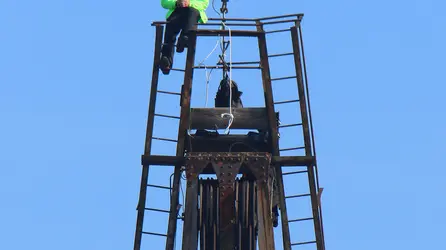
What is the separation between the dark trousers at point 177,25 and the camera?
20859 millimetres

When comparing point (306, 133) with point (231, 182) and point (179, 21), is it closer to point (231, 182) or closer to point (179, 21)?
point (231, 182)

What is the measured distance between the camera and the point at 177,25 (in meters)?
21.0

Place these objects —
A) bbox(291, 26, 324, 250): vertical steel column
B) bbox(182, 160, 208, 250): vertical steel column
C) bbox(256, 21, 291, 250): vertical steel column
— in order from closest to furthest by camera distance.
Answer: bbox(182, 160, 208, 250): vertical steel column < bbox(291, 26, 324, 250): vertical steel column < bbox(256, 21, 291, 250): vertical steel column

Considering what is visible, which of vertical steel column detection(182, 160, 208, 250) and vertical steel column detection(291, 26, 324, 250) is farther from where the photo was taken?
vertical steel column detection(291, 26, 324, 250)

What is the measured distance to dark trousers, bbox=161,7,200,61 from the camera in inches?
821

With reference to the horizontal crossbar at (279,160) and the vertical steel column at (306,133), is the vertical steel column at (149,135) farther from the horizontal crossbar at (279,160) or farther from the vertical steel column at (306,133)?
the vertical steel column at (306,133)

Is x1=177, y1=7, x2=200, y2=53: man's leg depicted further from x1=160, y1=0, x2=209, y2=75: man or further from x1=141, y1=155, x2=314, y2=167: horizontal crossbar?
x1=141, y1=155, x2=314, y2=167: horizontal crossbar

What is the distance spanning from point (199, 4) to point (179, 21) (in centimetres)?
41

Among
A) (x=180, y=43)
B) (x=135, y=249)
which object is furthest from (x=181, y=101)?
(x=135, y=249)

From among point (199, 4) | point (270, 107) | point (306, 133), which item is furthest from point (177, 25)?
point (306, 133)

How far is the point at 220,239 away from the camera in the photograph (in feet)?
65.9

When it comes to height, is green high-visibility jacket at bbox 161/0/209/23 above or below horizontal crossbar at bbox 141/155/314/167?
above

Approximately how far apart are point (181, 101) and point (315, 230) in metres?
2.72

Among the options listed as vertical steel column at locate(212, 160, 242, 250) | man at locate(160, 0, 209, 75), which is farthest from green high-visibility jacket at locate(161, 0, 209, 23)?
vertical steel column at locate(212, 160, 242, 250)
